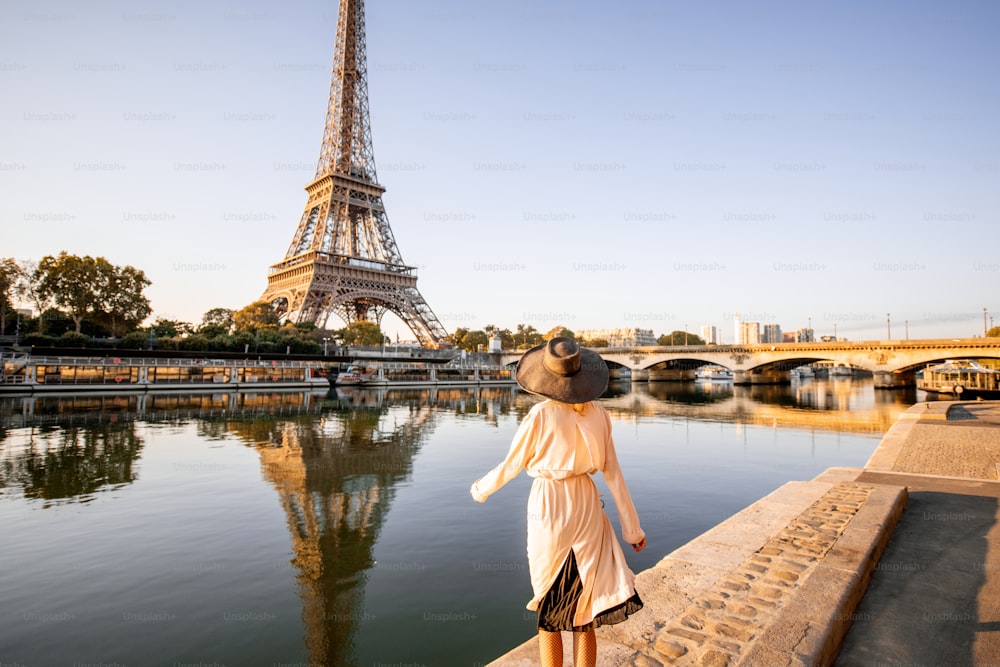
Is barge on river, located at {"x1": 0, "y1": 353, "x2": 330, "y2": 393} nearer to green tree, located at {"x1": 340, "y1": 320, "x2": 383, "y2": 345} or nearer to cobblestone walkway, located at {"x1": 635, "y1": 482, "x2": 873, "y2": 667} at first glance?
green tree, located at {"x1": 340, "y1": 320, "x2": 383, "y2": 345}

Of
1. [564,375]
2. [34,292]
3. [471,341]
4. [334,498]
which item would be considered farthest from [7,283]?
[471,341]

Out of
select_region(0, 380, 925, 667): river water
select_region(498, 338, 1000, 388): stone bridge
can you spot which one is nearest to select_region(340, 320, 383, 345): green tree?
select_region(498, 338, 1000, 388): stone bridge

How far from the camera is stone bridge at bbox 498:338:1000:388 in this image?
49397 mm

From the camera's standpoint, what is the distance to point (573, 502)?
284 centimetres

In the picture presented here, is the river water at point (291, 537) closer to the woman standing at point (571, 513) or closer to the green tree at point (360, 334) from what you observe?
the woman standing at point (571, 513)

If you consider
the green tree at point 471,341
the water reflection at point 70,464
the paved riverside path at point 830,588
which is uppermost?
the green tree at point 471,341

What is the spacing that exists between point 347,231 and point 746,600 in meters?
66.9

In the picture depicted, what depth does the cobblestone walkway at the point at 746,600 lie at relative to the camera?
3430 millimetres

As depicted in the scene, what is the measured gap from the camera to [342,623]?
534cm

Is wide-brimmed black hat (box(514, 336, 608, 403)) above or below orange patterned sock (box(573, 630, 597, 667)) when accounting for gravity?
above

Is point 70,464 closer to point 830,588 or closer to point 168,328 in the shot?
point 830,588

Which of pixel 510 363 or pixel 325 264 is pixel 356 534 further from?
pixel 510 363

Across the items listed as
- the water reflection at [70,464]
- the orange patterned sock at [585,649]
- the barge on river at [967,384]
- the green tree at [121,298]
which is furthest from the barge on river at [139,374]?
the barge on river at [967,384]

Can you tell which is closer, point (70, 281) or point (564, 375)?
point (564, 375)
